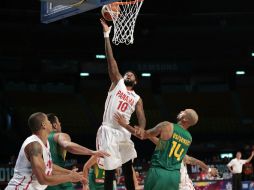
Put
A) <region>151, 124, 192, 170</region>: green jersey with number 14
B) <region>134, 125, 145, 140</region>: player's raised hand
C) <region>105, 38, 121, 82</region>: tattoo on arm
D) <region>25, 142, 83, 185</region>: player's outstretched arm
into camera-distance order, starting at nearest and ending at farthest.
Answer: <region>25, 142, 83, 185</region>: player's outstretched arm, <region>134, 125, 145, 140</region>: player's raised hand, <region>151, 124, 192, 170</region>: green jersey with number 14, <region>105, 38, 121, 82</region>: tattoo on arm

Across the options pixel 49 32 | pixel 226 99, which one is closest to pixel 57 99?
pixel 49 32

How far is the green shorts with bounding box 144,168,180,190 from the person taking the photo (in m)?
6.90

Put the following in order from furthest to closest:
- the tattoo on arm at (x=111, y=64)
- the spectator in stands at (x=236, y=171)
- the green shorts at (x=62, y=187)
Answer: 1. the spectator in stands at (x=236, y=171)
2. the tattoo on arm at (x=111, y=64)
3. the green shorts at (x=62, y=187)

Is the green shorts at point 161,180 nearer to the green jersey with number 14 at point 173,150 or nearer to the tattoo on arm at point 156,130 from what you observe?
the green jersey with number 14 at point 173,150

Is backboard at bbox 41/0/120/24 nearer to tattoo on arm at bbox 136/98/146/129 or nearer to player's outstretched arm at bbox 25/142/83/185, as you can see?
tattoo on arm at bbox 136/98/146/129

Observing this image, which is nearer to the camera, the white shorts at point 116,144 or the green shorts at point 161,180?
the green shorts at point 161,180

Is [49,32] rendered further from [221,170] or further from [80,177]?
[80,177]

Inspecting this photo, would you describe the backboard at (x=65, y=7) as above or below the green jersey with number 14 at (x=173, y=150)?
above

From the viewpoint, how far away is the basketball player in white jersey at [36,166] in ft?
16.6

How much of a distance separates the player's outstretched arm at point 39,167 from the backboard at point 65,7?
2401mm

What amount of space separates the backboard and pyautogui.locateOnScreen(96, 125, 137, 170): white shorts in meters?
1.69

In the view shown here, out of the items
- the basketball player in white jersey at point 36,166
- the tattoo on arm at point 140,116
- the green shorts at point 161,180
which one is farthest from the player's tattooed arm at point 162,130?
the basketball player in white jersey at point 36,166

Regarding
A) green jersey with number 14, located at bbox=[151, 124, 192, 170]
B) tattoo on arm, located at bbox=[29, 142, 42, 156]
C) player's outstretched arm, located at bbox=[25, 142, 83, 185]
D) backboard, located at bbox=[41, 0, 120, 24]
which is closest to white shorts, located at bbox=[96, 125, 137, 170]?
green jersey with number 14, located at bbox=[151, 124, 192, 170]

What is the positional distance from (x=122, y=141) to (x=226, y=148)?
696 inches
